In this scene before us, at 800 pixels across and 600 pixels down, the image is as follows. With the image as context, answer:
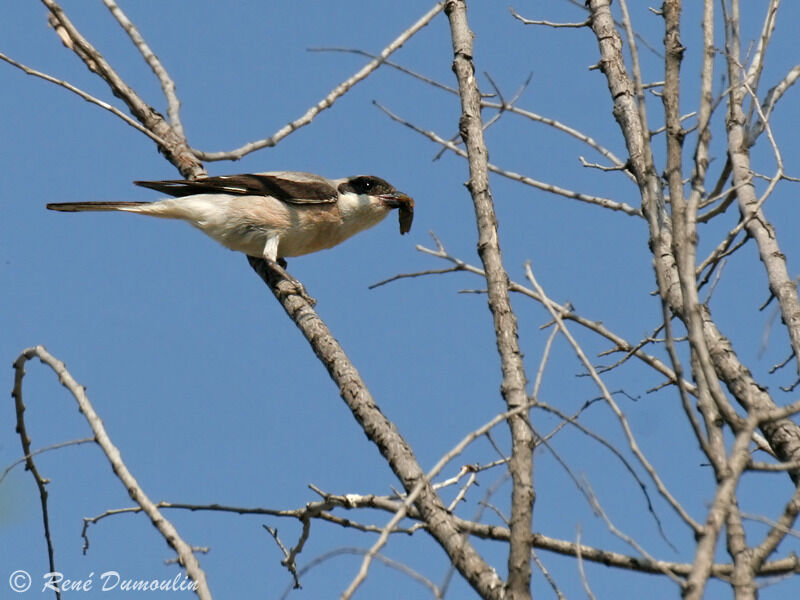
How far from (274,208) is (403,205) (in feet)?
3.28

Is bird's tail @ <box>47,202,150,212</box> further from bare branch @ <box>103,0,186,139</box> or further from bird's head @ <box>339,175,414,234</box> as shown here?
bird's head @ <box>339,175,414,234</box>

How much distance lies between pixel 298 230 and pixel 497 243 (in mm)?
3657

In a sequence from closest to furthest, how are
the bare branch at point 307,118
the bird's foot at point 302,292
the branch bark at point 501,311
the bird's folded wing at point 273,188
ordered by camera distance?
the branch bark at point 501,311
the bare branch at point 307,118
the bird's foot at point 302,292
the bird's folded wing at point 273,188

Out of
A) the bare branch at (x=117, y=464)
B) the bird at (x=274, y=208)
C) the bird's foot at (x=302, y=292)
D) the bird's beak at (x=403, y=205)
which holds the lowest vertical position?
the bare branch at (x=117, y=464)

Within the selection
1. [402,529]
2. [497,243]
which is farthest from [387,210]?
[402,529]

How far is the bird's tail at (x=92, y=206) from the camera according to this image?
6391 mm

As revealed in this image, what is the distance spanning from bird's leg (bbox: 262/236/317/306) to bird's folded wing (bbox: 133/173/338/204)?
1.32ft

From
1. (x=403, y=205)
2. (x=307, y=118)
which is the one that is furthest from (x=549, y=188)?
(x=403, y=205)

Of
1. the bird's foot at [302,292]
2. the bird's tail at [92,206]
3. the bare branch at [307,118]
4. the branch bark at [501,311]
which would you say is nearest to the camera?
the branch bark at [501,311]

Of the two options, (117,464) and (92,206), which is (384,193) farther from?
(117,464)

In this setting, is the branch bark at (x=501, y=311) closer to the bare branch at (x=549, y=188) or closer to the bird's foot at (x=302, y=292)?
the bare branch at (x=549, y=188)

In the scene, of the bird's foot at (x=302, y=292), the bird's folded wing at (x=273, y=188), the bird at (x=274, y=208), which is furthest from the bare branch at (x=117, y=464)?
the bird's folded wing at (x=273, y=188)

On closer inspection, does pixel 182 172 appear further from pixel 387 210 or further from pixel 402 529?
pixel 402 529

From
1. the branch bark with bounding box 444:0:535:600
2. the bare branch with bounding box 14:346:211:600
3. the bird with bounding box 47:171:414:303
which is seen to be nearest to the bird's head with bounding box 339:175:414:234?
the bird with bounding box 47:171:414:303
